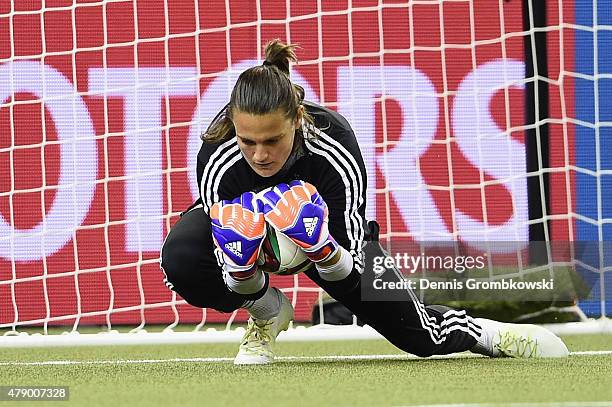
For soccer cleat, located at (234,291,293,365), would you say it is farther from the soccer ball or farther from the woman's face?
the woman's face

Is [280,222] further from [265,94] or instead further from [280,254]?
[265,94]

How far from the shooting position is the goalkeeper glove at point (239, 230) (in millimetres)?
2445

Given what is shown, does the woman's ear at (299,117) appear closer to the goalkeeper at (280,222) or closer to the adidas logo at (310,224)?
the goalkeeper at (280,222)

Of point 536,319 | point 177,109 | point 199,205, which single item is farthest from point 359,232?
point 177,109

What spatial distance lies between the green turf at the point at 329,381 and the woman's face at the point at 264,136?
1.48 ft

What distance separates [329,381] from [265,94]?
23.5 inches

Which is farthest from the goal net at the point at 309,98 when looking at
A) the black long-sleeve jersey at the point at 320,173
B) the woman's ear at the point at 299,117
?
the woman's ear at the point at 299,117

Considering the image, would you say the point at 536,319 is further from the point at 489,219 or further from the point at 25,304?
the point at 25,304

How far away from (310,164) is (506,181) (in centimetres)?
203

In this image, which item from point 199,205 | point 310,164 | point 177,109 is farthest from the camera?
point 177,109

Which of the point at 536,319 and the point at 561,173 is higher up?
the point at 561,173

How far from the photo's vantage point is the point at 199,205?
112 inches

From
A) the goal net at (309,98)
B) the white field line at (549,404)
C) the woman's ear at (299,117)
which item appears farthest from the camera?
the goal net at (309,98)

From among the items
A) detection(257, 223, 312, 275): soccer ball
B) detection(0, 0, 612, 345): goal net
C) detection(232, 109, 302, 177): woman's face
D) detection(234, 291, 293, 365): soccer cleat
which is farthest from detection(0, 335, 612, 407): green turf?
detection(0, 0, 612, 345): goal net
